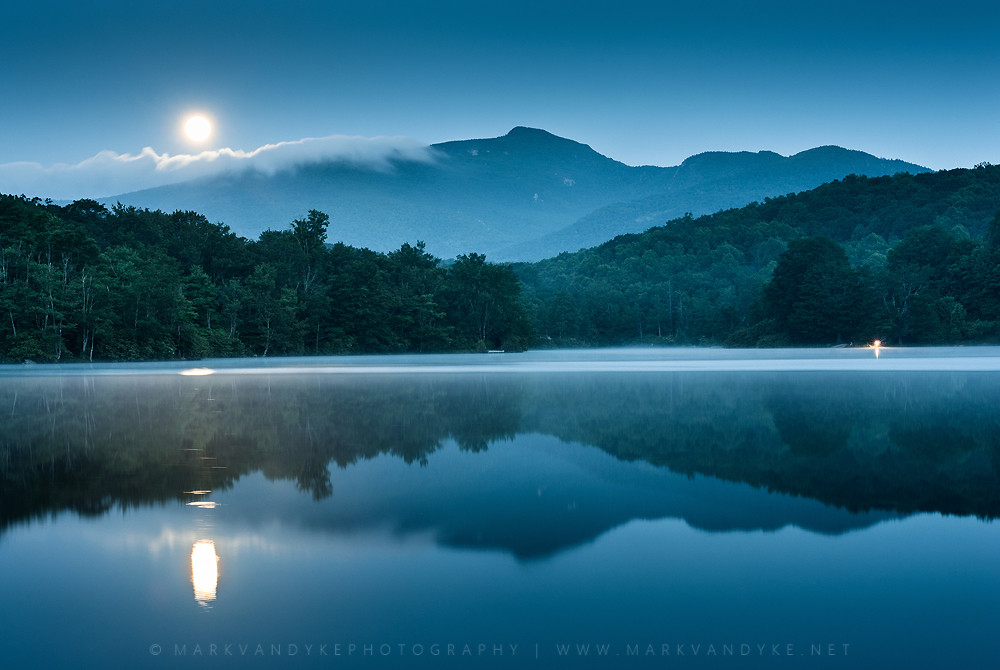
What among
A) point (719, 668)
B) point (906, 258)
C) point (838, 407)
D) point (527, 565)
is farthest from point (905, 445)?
point (906, 258)

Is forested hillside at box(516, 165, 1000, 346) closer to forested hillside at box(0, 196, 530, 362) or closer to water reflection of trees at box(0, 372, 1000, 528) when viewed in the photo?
forested hillside at box(0, 196, 530, 362)

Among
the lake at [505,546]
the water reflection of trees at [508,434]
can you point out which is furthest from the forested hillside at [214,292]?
the lake at [505,546]

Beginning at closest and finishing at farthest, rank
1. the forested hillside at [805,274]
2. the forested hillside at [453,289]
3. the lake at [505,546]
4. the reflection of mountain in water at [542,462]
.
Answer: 1. the lake at [505,546]
2. the reflection of mountain in water at [542,462]
3. the forested hillside at [453,289]
4. the forested hillside at [805,274]

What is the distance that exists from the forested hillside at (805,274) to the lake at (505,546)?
241ft

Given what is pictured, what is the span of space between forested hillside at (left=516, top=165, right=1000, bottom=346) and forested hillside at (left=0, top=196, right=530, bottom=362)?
76.0 feet

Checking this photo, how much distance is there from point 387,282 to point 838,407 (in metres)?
67.1

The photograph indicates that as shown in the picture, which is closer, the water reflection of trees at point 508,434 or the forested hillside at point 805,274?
the water reflection of trees at point 508,434

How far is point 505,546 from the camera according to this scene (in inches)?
271

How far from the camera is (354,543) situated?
695 centimetres

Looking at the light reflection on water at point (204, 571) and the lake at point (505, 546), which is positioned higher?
the light reflection on water at point (204, 571)

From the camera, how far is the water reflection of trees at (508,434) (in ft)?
30.8

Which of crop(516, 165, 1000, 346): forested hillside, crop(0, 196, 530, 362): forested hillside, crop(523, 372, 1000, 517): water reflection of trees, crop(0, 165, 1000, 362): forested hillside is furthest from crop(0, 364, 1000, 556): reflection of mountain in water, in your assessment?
crop(516, 165, 1000, 346): forested hillside

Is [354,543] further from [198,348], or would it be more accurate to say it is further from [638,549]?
[198,348]

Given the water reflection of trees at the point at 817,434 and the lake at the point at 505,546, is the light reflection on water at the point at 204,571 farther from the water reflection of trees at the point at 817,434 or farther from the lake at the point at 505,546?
the water reflection of trees at the point at 817,434
